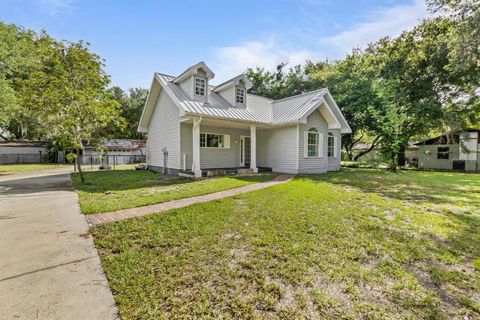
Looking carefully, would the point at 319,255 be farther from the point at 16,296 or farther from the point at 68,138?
the point at 68,138

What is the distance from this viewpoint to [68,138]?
9.48 metres

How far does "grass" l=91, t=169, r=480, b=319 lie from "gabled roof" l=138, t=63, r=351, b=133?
6637 mm

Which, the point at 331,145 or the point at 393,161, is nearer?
the point at 331,145

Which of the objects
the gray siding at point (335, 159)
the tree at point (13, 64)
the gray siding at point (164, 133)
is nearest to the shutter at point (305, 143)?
the gray siding at point (335, 159)

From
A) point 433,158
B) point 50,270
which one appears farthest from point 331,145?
point 50,270

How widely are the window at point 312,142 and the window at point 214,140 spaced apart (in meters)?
4.84

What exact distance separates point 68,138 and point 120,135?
30225mm

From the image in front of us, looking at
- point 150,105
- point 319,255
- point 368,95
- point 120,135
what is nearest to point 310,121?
point 368,95

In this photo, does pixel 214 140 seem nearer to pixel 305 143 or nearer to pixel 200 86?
pixel 200 86

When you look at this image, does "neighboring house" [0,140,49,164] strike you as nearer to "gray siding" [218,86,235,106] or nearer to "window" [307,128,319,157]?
"gray siding" [218,86,235,106]

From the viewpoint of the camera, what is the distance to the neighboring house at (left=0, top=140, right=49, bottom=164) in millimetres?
26188

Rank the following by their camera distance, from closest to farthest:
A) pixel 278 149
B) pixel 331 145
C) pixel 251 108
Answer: pixel 278 149 < pixel 251 108 < pixel 331 145

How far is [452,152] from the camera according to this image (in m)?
20.9

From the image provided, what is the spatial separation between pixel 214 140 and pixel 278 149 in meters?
3.91
